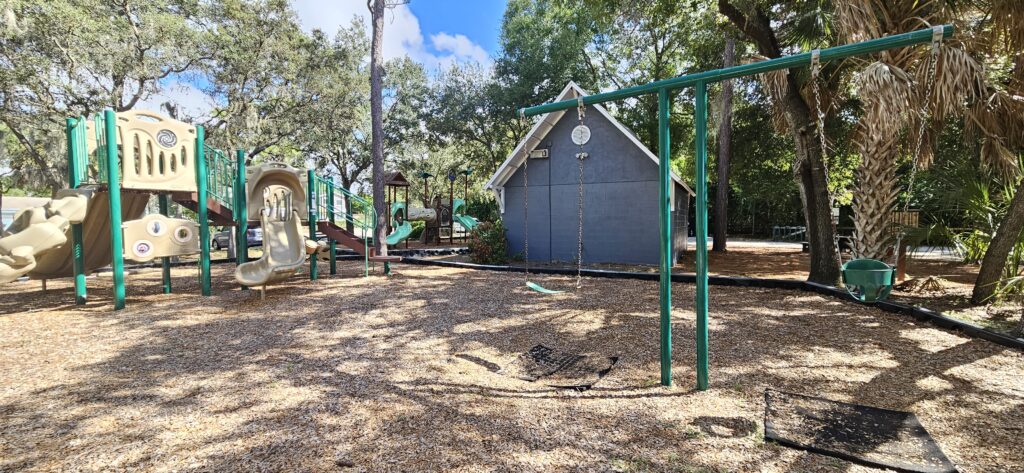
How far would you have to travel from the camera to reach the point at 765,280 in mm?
8969

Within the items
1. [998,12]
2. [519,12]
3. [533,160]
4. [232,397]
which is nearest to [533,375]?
[232,397]

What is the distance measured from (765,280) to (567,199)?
20.2 ft

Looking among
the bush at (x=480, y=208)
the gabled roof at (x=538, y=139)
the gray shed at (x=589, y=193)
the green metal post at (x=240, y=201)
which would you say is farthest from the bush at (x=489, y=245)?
the bush at (x=480, y=208)

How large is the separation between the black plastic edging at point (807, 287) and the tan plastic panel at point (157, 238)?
6.25 m

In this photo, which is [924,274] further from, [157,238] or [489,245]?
[157,238]

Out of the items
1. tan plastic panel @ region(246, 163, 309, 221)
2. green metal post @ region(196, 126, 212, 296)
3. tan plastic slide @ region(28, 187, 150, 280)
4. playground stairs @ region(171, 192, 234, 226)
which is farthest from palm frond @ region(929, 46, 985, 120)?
tan plastic slide @ region(28, 187, 150, 280)

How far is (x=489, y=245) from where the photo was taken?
1370 centimetres

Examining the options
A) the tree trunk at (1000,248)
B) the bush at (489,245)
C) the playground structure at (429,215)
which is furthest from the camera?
the playground structure at (429,215)

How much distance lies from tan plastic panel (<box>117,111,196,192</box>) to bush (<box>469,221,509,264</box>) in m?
7.36

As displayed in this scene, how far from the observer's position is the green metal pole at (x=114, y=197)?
708cm

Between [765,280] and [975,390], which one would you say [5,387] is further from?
[765,280]

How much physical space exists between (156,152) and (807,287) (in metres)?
11.9

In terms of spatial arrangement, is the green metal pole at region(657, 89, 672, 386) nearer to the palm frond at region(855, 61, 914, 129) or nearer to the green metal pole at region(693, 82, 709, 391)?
the green metal pole at region(693, 82, 709, 391)

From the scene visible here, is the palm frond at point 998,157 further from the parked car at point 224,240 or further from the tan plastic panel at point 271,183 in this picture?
the parked car at point 224,240
